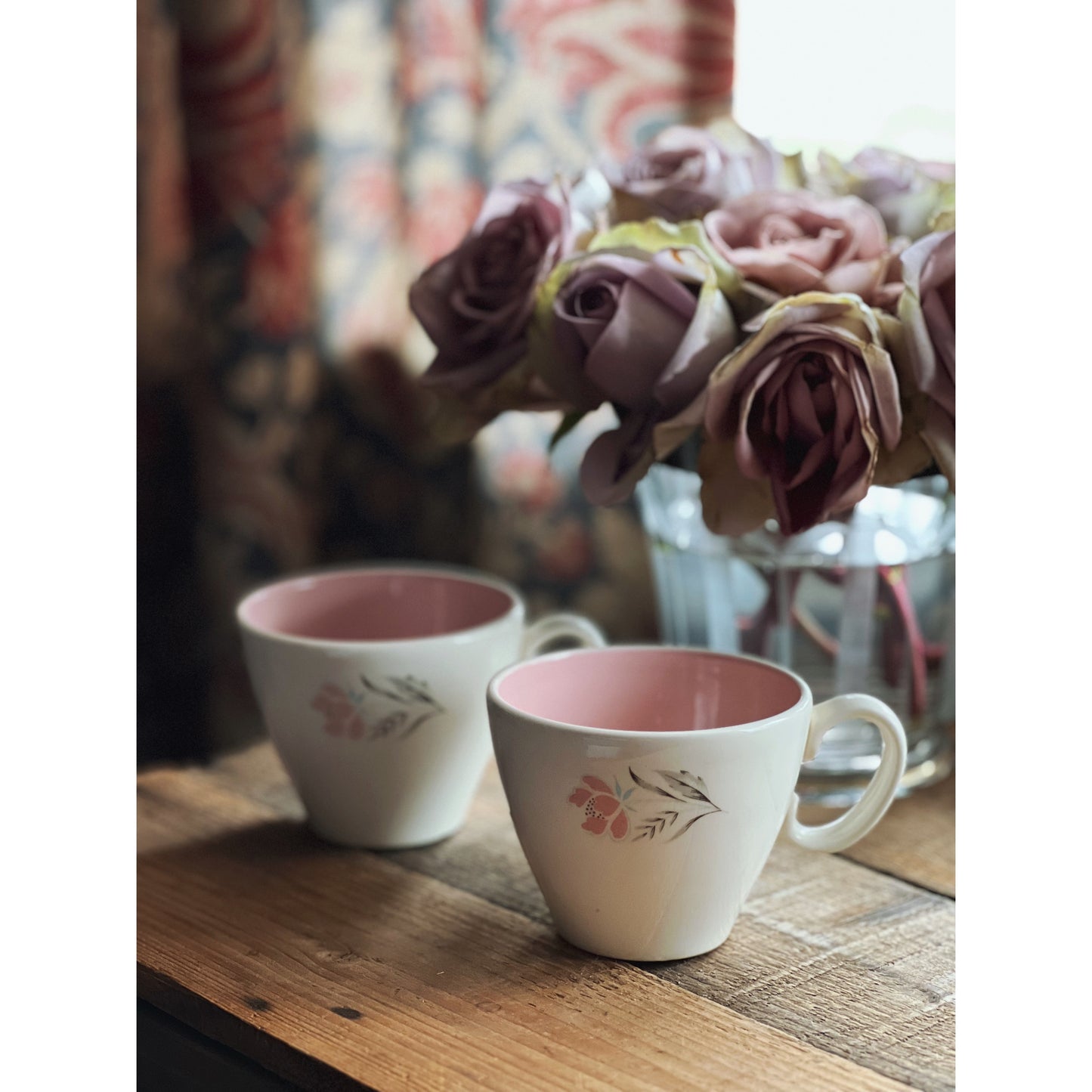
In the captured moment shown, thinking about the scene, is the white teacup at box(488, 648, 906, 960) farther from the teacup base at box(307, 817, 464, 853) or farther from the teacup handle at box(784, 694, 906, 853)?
the teacup base at box(307, 817, 464, 853)

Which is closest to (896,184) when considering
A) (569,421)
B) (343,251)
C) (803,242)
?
(803,242)

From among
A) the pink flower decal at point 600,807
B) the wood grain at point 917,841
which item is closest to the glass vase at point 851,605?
the wood grain at point 917,841

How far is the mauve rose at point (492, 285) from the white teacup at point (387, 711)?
0.40 ft

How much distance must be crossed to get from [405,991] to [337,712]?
5.9 inches

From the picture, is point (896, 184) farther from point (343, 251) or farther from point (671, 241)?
point (343, 251)

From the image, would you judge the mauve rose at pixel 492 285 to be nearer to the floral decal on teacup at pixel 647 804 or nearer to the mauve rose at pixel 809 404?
the mauve rose at pixel 809 404

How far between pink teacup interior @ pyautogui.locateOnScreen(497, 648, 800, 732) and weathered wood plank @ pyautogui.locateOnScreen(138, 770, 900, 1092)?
10 cm

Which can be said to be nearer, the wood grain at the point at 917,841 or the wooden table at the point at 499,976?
the wooden table at the point at 499,976

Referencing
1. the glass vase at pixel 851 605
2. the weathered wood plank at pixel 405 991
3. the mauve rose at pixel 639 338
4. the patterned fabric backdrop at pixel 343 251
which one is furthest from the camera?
the patterned fabric backdrop at pixel 343 251

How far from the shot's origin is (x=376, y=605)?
2.46 ft

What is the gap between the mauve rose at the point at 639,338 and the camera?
58 cm

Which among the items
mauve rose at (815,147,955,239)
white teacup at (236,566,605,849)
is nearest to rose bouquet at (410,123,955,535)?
mauve rose at (815,147,955,239)
